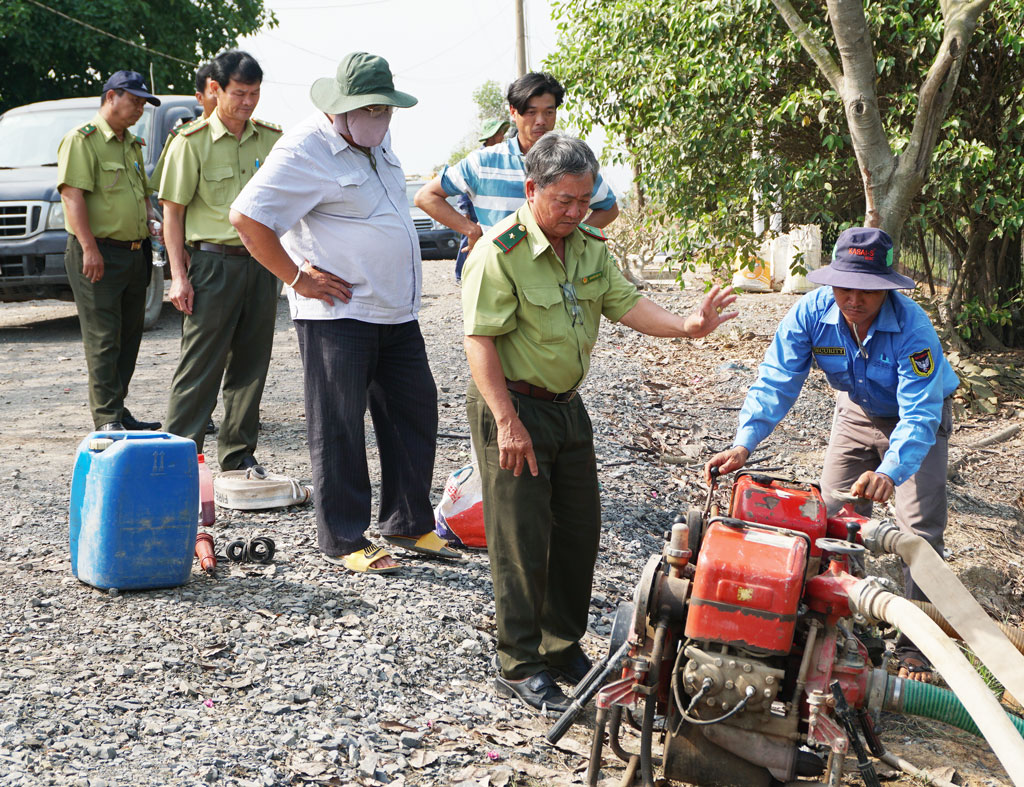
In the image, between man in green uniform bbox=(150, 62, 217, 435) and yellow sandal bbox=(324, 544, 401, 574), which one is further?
man in green uniform bbox=(150, 62, 217, 435)

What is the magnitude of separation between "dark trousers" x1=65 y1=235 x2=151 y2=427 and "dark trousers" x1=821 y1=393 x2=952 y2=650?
414cm

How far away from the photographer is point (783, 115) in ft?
30.6

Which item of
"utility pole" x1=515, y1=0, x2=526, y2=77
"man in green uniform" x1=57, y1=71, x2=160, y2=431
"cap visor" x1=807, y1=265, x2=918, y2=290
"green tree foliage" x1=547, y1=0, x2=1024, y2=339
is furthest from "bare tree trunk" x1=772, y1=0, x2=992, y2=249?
"utility pole" x1=515, y1=0, x2=526, y2=77

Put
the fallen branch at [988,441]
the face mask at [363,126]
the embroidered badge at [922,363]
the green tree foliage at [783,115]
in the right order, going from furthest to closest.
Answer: the green tree foliage at [783,115] < the fallen branch at [988,441] < the face mask at [363,126] < the embroidered badge at [922,363]

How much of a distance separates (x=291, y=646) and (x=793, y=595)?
1889 mm

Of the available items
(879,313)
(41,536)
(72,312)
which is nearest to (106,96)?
(41,536)

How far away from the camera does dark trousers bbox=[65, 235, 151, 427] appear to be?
624cm

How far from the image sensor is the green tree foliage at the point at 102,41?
67.1ft

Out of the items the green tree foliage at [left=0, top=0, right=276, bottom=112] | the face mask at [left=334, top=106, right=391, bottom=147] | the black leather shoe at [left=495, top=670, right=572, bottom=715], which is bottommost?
the black leather shoe at [left=495, top=670, right=572, bottom=715]

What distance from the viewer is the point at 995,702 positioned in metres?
2.46

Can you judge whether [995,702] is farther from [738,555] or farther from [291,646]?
[291,646]

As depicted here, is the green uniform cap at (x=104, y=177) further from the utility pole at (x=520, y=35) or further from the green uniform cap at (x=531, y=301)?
the utility pole at (x=520, y=35)

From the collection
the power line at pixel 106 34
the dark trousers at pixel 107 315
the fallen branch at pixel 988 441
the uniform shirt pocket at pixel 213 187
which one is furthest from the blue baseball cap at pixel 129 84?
the power line at pixel 106 34

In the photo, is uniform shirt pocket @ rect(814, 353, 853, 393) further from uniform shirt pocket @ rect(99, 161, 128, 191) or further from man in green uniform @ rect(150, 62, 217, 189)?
uniform shirt pocket @ rect(99, 161, 128, 191)
